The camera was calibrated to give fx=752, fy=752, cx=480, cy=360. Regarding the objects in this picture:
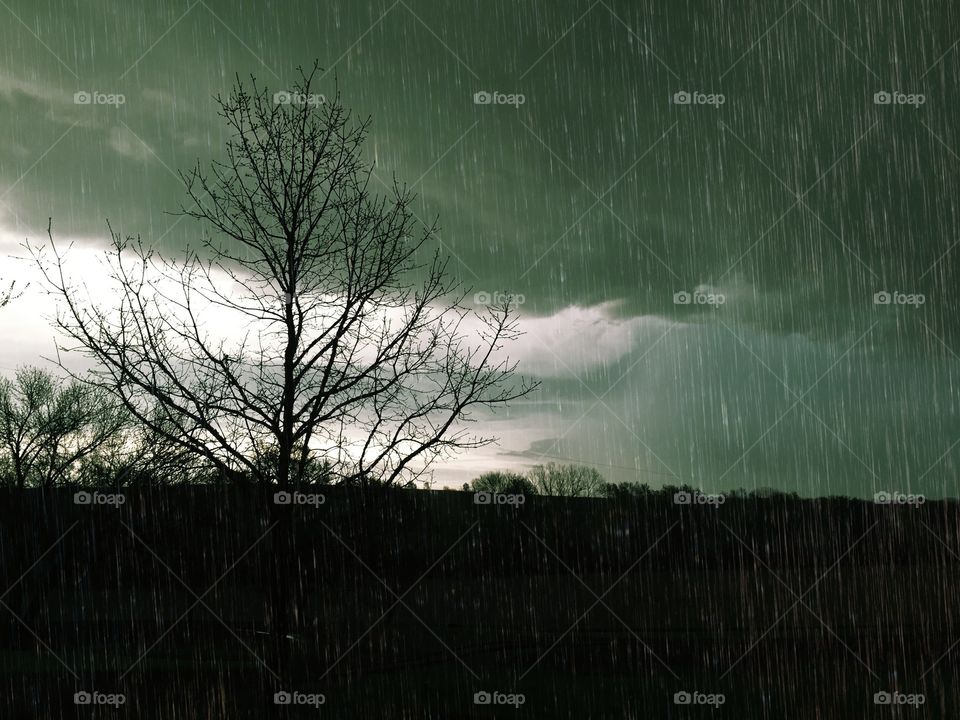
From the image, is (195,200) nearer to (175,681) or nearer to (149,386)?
(149,386)

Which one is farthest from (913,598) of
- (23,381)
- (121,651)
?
(23,381)

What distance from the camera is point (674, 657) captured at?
43.7 feet

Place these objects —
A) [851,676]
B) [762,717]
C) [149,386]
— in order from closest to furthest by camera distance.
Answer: [149,386] < [762,717] < [851,676]

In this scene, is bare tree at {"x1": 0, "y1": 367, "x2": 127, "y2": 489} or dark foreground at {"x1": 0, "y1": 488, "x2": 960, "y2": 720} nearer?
dark foreground at {"x1": 0, "y1": 488, "x2": 960, "y2": 720}

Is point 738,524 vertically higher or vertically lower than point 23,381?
lower

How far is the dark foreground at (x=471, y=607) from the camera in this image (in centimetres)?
932

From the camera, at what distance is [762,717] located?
9.74m

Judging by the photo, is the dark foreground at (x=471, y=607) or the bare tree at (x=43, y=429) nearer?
the dark foreground at (x=471, y=607)

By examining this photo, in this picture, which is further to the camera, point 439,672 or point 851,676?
point 851,676

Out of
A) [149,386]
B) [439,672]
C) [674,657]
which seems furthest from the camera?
[674,657]

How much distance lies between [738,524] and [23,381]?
18817 millimetres

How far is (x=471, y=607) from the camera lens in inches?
476

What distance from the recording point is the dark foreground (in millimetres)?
9320

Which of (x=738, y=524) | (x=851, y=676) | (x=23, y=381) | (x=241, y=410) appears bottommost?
(x=851, y=676)
